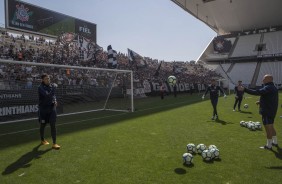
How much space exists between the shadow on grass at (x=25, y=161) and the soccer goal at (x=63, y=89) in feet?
18.9

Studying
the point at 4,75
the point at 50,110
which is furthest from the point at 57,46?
the point at 50,110

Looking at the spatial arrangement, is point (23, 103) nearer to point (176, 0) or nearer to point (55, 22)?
point (55, 22)

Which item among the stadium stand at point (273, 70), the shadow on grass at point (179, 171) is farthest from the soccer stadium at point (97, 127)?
the stadium stand at point (273, 70)

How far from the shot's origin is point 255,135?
368 inches

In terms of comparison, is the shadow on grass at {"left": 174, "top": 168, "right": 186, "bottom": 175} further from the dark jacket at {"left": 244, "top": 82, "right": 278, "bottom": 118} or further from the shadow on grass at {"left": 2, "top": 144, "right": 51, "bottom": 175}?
the shadow on grass at {"left": 2, "top": 144, "right": 51, "bottom": 175}

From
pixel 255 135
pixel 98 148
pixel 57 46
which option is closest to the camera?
pixel 98 148

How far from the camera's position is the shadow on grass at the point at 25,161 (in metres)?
6.02

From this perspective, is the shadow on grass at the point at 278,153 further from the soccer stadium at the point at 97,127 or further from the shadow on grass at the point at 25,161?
the shadow on grass at the point at 25,161

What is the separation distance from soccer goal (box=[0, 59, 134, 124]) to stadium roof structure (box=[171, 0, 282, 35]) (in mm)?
32453

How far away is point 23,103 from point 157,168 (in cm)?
1011

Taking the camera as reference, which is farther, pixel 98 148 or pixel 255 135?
pixel 255 135

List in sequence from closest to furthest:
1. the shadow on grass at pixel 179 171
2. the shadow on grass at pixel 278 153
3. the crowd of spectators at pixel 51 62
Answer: the shadow on grass at pixel 179 171 → the shadow on grass at pixel 278 153 → the crowd of spectators at pixel 51 62

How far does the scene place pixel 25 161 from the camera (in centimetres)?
665

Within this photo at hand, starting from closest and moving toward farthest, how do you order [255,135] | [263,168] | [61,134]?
[263,168]
[255,135]
[61,134]
